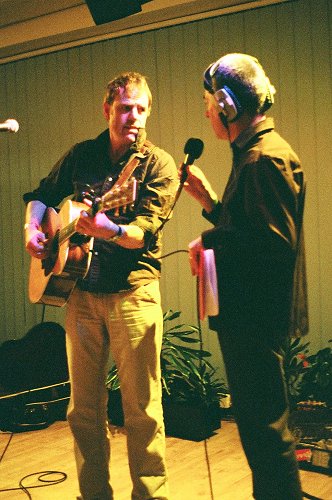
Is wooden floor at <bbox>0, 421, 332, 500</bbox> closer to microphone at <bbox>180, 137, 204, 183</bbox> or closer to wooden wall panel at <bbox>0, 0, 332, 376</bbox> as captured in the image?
wooden wall panel at <bbox>0, 0, 332, 376</bbox>

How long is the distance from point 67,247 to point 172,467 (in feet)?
5.58

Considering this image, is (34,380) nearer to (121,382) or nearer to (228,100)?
(121,382)

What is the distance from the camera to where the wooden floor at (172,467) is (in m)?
3.12

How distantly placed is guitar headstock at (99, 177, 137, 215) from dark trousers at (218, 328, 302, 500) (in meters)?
0.69

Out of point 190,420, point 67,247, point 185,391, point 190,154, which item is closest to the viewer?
point 190,154

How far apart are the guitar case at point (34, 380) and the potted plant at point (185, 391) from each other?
1.42 ft

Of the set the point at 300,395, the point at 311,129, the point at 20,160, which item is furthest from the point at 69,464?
the point at 20,160

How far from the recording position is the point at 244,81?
1963 millimetres

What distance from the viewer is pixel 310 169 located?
14.7 ft

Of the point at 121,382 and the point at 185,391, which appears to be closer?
the point at 121,382

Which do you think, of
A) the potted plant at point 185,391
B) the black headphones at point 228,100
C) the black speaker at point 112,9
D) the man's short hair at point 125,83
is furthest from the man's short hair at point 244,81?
the potted plant at point 185,391

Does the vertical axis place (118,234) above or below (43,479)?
above

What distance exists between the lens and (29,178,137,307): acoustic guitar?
7.60 ft

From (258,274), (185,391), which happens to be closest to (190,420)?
(185,391)
